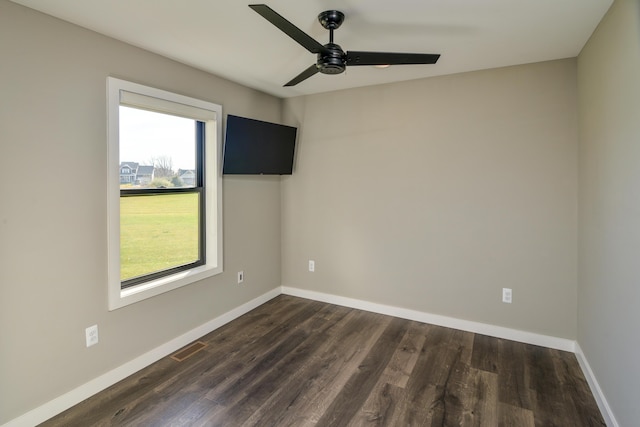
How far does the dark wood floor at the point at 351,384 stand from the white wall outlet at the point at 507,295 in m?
0.36

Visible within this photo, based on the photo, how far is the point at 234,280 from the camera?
3.38 metres

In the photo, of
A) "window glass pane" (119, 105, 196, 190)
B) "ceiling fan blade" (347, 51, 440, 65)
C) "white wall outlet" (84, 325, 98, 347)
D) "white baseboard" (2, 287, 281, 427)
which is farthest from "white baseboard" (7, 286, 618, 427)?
"ceiling fan blade" (347, 51, 440, 65)

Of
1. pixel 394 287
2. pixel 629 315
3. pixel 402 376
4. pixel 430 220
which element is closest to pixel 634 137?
pixel 629 315

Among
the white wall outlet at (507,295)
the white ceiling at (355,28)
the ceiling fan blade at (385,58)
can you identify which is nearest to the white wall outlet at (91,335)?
the white ceiling at (355,28)

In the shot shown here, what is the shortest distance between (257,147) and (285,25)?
74.4 inches

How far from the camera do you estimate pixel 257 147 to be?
334 centimetres

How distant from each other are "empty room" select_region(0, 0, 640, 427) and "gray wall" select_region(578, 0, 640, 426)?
0.02 meters

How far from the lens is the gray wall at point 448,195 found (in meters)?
2.72

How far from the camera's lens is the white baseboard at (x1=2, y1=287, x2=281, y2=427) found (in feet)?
6.31

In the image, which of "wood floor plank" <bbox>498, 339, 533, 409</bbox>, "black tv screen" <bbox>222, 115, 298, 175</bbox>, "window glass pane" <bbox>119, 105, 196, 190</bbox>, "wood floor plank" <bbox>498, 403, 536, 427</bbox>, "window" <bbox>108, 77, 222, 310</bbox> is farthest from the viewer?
"black tv screen" <bbox>222, 115, 298, 175</bbox>

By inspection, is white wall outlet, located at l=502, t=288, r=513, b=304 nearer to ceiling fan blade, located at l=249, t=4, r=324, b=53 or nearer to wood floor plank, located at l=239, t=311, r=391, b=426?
wood floor plank, located at l=239, t=311, r=391, b=426

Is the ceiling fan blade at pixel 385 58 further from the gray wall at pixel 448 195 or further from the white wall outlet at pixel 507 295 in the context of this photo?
the white wall outlet at pixel 507 295

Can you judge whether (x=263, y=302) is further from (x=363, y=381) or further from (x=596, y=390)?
(x=596, y=390)

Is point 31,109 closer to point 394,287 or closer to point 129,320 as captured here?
point 129,320
